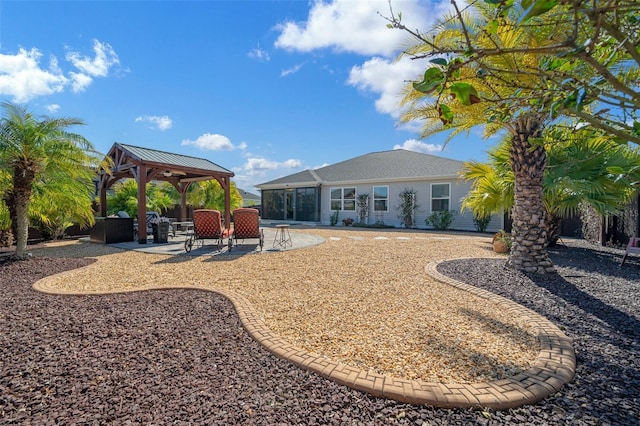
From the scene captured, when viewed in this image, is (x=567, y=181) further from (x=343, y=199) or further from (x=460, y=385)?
(x=343, y=199)

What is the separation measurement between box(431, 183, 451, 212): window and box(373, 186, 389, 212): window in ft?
9.44

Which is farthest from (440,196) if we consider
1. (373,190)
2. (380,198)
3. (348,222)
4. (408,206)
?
(348,222)

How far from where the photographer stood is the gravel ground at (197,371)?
2104 millimetres

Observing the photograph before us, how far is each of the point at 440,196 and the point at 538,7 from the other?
57.0ft

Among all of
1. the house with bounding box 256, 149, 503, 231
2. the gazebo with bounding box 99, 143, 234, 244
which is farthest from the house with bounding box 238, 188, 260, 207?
the gazebo with bounding box 99, 143, 234, 244

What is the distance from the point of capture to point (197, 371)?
2627mm

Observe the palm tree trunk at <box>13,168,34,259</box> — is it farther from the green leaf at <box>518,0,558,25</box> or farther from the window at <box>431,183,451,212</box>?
the window at <box>431,183,451,212</box>

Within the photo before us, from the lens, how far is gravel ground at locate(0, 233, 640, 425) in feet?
6.90

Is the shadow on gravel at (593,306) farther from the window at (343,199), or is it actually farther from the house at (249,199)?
the house at (249,199)

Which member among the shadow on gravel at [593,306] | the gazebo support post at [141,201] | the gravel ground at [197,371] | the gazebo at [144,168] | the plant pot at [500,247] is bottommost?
the gravel ground at [197,371]

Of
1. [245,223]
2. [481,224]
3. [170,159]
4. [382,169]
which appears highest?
[382,169]

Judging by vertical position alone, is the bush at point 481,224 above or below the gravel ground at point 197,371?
above

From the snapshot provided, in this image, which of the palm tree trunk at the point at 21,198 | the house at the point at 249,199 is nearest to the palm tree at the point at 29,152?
the palm tree trunk at the point at 21,198

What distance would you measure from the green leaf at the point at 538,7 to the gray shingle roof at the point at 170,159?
1206 cm
